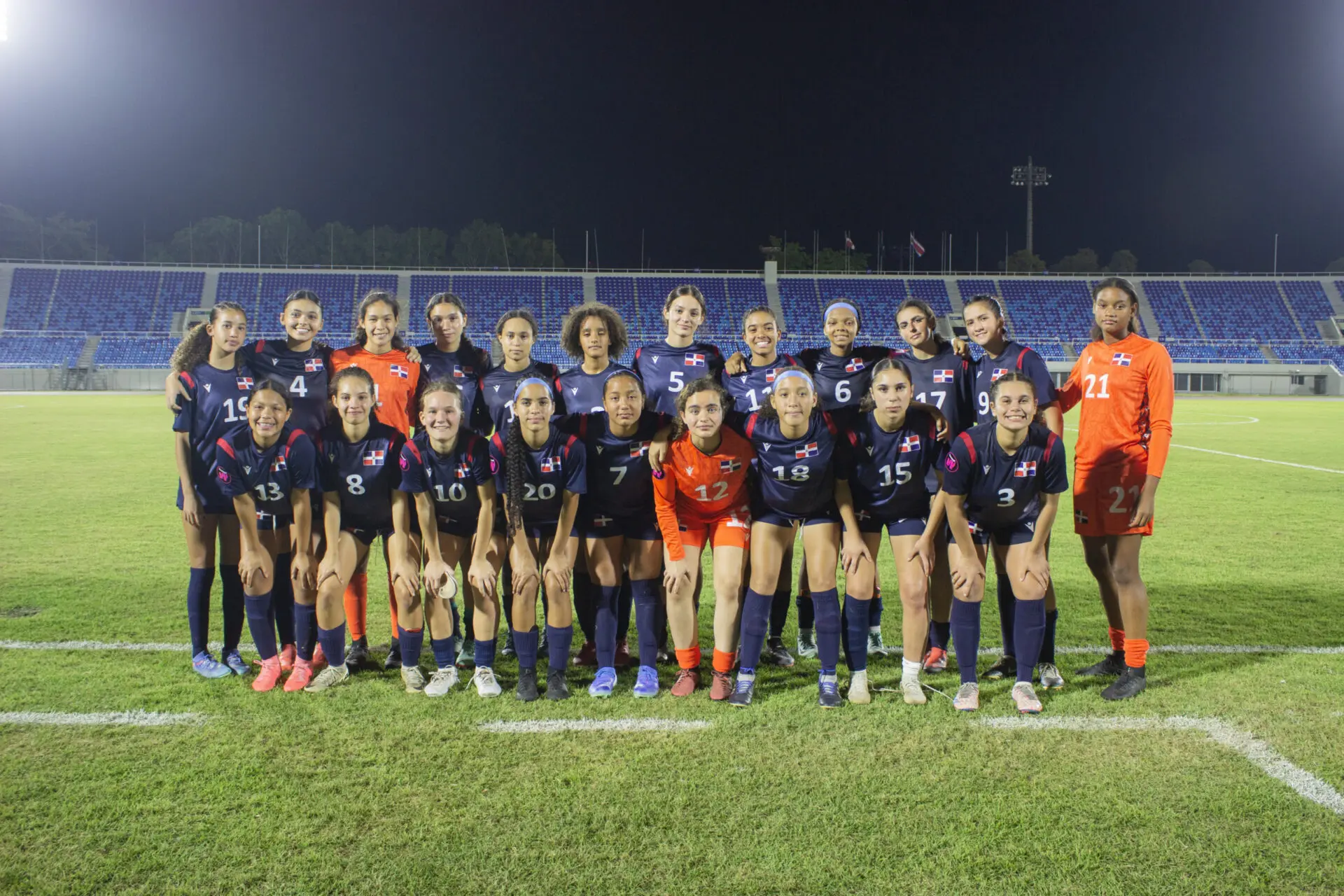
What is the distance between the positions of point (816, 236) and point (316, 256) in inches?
1636

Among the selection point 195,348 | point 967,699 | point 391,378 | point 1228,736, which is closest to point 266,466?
point 195,348

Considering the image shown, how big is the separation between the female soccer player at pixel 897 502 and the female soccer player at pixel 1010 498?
0.45 ft

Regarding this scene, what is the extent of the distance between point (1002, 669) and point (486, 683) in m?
2.68

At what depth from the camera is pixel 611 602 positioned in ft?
14.8

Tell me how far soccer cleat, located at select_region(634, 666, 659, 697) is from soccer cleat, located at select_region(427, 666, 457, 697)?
36.0 inches

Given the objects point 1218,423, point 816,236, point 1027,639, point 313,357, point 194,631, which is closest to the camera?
point 1027,639

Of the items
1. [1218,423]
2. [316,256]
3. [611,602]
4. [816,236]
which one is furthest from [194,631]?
[316,256]

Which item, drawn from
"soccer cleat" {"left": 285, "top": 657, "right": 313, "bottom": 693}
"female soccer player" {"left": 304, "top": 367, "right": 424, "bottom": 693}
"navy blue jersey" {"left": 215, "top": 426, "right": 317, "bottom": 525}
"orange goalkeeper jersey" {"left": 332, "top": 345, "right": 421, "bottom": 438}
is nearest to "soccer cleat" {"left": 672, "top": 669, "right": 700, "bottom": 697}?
"female soccer player" {"left": 304, "top": 367, "right": 424, "bottom": 693}

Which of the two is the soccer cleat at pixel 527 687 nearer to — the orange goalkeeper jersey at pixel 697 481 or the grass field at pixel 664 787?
the grass field at pixel 664 787

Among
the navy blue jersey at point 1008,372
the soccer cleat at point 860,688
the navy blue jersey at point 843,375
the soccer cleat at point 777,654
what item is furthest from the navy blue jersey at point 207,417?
the navy blue jersey at point 1008,372

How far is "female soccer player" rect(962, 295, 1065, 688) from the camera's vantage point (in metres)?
4.54

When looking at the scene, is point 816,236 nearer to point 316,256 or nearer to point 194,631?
point 316,256

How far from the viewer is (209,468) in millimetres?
4609

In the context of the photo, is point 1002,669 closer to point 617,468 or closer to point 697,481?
point 697,481
